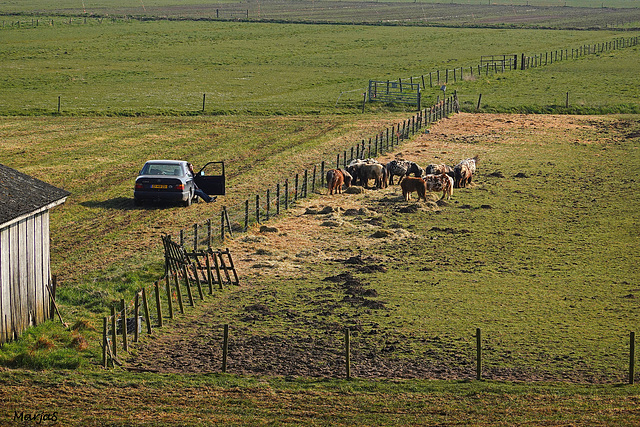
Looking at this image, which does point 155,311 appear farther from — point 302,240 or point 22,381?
point 302,240

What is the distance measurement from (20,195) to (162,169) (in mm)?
13045

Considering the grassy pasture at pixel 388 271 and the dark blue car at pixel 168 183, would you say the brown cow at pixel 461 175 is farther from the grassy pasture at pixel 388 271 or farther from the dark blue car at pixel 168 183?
the dark blue car at pixel 168 183

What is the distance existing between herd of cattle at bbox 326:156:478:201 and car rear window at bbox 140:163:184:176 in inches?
252

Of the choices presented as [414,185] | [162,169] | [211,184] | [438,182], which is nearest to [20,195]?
[162,169]

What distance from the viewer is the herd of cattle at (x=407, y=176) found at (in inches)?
1412

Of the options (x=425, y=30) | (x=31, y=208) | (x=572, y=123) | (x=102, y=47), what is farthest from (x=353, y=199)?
(x=425, y=30)

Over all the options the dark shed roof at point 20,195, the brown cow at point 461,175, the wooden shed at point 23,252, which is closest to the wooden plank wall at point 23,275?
the wooden shed at point 23,252

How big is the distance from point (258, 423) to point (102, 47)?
307ft

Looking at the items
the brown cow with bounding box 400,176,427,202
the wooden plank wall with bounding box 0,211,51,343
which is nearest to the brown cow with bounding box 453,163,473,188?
the brown cow with bounding box 400,176,427,202

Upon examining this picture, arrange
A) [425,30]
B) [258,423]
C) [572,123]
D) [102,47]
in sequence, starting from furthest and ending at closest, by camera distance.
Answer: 1. [425,30]
2. [102,47]
3. [572,123]
4. [258,423]

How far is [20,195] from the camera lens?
2064cm

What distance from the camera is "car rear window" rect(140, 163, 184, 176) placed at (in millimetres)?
33406

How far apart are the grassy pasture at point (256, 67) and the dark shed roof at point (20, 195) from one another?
38306 millimetres

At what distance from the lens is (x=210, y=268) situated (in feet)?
82.5
